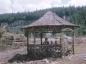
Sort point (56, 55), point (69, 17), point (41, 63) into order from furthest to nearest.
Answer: point (69, 17) < point (56, 55) < point (41, 63)

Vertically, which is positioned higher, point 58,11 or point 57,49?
point 58,11

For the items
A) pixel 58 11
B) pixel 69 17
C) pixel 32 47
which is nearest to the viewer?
pixel 32 47

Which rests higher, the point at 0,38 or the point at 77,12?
the point at 77,12

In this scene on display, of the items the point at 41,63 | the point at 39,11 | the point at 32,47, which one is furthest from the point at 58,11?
the point at 41,63

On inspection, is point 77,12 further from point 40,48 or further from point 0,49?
point 40,48

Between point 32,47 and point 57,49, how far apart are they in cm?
216

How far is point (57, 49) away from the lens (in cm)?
1927

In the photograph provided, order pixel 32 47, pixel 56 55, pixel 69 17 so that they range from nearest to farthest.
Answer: pixel 56 55, pixel 32 47, pixel 69 17

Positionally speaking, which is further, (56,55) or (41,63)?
(56,55)

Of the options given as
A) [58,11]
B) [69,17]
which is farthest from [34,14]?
[69,17]

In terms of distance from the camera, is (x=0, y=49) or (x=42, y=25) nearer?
(x=42, y=25)

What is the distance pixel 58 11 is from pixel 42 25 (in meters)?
34.4

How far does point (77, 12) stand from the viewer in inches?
1959

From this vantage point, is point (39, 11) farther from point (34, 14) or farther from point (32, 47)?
point (32, 47)
